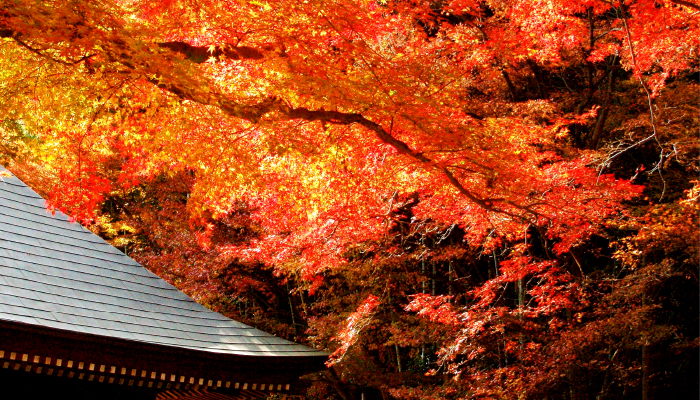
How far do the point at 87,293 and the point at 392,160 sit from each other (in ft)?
9.24

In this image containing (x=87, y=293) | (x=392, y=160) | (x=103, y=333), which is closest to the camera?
(x=103, y=333)

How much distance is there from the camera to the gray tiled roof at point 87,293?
484 cm

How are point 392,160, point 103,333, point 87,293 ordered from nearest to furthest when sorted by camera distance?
point 103,333
point 87,293
point 392,160

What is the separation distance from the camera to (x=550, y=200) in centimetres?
607

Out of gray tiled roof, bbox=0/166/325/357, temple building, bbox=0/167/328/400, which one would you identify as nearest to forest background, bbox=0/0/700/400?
gray tiled roof, bbox=0/166/325/357

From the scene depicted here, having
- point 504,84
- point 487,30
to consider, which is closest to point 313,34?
point 487,30

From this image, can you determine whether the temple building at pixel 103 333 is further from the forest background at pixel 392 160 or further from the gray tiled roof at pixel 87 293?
the forest background at pixel 392 160

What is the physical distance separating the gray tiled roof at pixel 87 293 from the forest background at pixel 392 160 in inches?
11.9

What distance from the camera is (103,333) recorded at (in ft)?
15.9

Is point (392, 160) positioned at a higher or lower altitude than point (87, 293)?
higher

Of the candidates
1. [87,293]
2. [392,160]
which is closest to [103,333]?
[87,293]

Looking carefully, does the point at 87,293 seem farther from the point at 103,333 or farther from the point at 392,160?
the point at 392,160

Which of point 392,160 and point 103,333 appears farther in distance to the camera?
point 392,160

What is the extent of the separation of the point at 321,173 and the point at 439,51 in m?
2.82
